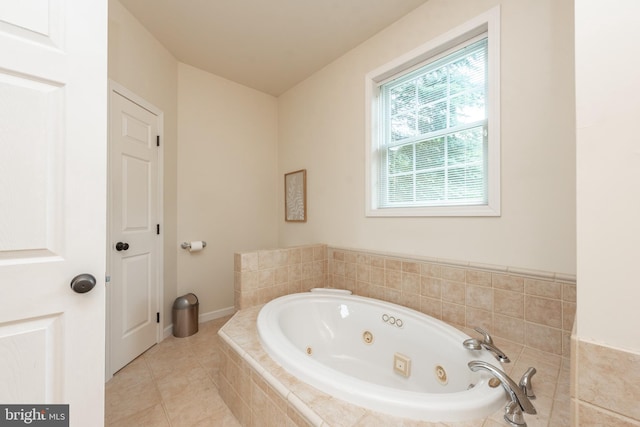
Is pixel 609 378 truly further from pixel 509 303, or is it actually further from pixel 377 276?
pixel 377 276

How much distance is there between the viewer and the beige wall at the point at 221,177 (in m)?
2.52

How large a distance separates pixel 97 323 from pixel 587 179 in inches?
57.7

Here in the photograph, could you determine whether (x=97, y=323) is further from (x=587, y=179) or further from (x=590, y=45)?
(x=590, y=45)

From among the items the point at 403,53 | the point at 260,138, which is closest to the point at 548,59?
the point at 403,53

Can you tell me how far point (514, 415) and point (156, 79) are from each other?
3.11 metres

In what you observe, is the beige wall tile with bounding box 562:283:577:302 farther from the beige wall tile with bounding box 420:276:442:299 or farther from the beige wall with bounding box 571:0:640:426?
the beige wall with bounding box 571:0:640:426

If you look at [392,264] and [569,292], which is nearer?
[569,292]

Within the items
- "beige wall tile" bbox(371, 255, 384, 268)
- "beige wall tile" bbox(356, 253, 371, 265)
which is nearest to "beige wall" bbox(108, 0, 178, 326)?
"beige wall tile" bbox(356, 253, 371, 265)

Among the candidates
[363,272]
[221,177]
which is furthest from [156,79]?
[363,272]

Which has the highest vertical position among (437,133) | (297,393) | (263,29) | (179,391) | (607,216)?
(263,29)

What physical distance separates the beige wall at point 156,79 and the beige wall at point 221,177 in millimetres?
93

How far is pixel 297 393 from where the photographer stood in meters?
0.94

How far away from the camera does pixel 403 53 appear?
6.16ft

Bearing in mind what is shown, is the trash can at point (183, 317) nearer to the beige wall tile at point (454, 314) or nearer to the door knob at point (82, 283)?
the door knob at point (82, 283)
